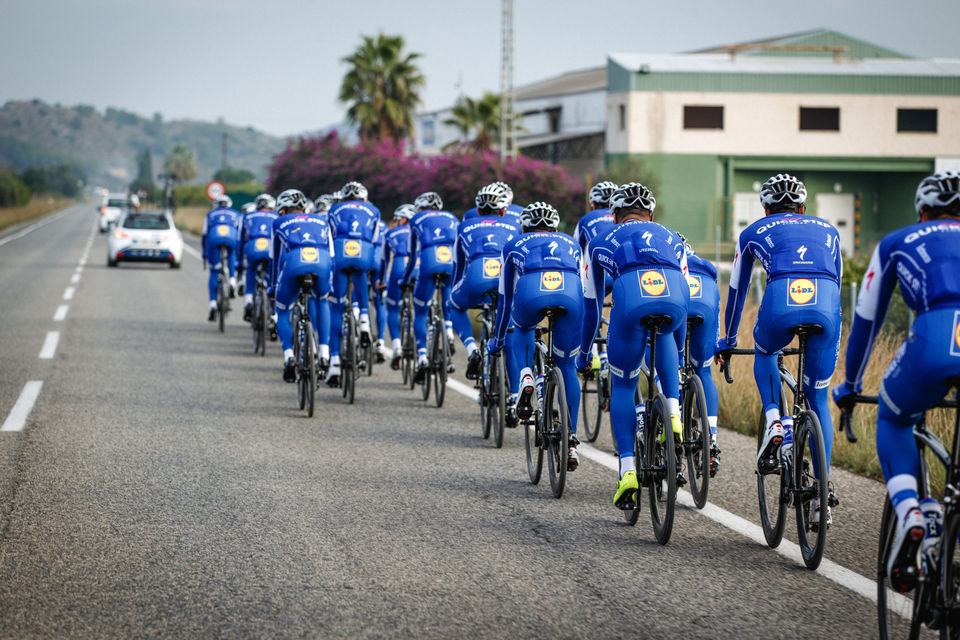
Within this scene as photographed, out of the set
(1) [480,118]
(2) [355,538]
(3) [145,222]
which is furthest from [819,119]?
(2) [355,538]

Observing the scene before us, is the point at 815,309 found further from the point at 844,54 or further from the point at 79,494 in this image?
the point at 844,54

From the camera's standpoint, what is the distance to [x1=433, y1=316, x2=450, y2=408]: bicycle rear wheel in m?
10.8

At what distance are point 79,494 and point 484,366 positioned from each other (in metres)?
3.39

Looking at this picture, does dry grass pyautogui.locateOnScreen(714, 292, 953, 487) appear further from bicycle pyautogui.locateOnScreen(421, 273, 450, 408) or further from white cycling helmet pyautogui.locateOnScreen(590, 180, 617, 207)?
bicycle pyautogui.locateOnScreen(421, 273, 450, 408)

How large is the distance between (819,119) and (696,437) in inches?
1871

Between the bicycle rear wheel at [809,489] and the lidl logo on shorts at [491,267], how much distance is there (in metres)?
4.42

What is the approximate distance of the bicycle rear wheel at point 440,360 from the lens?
35.3 ft

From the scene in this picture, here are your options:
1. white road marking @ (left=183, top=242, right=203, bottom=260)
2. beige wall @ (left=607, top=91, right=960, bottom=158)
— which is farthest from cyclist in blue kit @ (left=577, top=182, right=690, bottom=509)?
beige wall @ (left=607, top=91, right=960, bottom=158)

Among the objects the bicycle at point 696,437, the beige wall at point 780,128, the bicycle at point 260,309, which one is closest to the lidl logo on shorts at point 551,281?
the bicycle at point 696,437

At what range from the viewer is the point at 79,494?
276 inches

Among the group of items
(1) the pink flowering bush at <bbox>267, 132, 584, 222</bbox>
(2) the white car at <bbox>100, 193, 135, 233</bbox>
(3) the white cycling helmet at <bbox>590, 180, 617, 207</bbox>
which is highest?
(1) the pink flowering bush at <bbox>267, 132, 584, 222</bbox>

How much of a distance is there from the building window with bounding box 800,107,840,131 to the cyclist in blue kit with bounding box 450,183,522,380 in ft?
146

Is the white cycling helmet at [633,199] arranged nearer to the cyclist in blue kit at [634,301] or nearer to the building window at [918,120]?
the cyclist in blue kit at [634,301]

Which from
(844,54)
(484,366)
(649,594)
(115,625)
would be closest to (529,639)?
(649,594)
